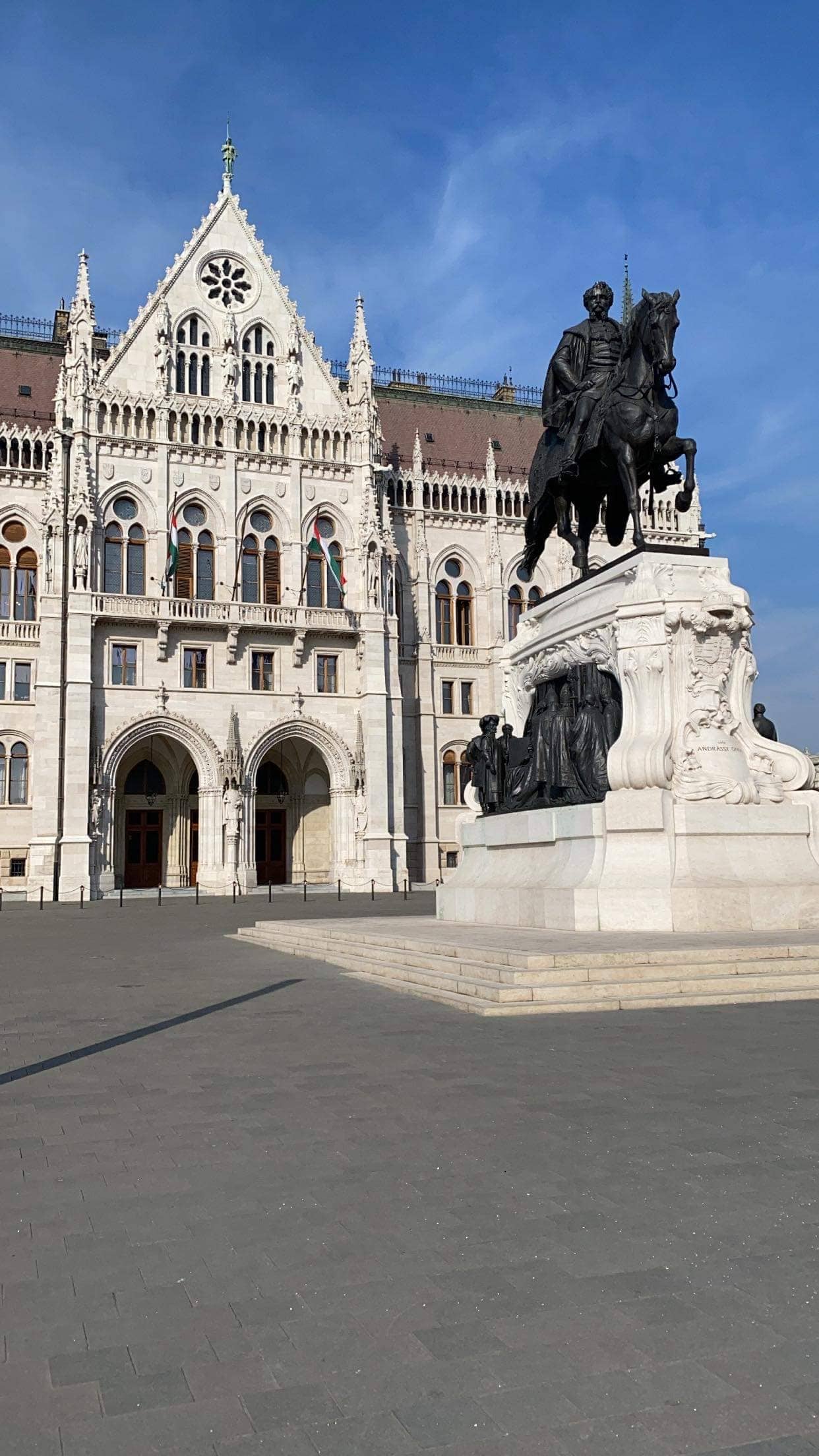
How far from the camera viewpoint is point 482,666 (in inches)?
2063

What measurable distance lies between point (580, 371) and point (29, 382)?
3967cm

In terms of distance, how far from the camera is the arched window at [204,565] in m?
46.5

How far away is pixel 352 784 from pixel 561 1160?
41.4 m

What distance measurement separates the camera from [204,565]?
4681 centimetres

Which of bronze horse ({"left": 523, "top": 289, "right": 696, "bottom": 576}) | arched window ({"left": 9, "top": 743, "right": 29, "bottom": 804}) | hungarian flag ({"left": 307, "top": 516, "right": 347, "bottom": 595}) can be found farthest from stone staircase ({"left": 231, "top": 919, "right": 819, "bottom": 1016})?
hungarian flag ({"left": 307, "top": 516, "right": 347, "bottom": 595})

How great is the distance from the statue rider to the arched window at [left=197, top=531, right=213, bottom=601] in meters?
31.0

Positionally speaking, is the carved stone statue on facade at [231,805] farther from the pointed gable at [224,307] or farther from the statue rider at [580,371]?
the statue rider at [580,371]

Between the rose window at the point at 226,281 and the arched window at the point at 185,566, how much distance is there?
10.7 m

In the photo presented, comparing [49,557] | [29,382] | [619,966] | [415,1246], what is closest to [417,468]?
[49,557]

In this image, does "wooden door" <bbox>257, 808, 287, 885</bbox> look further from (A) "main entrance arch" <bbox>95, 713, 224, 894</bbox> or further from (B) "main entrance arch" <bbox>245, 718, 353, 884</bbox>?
(A) "main entrance arch" <bbox>95, 713, 224, 894</bbox>

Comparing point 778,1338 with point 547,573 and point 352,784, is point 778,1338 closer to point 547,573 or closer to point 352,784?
point 352,784

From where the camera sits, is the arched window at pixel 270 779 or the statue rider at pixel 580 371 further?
the arched window at pixel 270 779

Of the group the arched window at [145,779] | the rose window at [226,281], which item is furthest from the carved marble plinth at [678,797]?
the rose window at [226,281]

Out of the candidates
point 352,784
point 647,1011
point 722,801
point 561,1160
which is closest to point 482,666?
point 352,784
